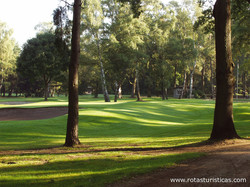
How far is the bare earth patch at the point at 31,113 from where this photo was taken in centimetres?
2731

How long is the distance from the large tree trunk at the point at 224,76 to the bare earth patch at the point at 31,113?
21281 mm

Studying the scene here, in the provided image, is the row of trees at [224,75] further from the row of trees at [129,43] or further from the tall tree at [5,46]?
the tall tree at [5,46]

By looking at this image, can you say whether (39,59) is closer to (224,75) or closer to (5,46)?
(5,46)

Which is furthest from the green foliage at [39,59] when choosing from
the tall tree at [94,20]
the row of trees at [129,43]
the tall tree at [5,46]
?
the tall tree at [5,46]

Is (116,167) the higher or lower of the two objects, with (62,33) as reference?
lower

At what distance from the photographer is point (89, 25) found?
5012 centimetres

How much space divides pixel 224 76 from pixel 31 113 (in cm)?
2495

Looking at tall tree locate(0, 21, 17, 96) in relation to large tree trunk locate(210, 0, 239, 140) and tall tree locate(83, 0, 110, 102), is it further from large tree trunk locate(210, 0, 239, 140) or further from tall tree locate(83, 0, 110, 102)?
large tree trunk locate(210, 0, 239, 140)

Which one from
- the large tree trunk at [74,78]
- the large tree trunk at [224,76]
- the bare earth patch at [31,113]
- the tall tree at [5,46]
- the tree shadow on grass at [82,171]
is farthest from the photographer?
the tall tree at [5,46]

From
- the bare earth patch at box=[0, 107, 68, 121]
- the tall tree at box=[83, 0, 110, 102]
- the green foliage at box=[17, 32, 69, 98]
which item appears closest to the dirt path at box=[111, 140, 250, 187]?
the bare earth patch at box=[0, 107, 68, 121]

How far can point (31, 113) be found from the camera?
96.0 feet

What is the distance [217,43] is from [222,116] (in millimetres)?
3123

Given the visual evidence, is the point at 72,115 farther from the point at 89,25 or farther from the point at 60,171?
the point at 89,25

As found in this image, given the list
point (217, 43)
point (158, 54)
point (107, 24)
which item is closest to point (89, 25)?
point (107, 24)
